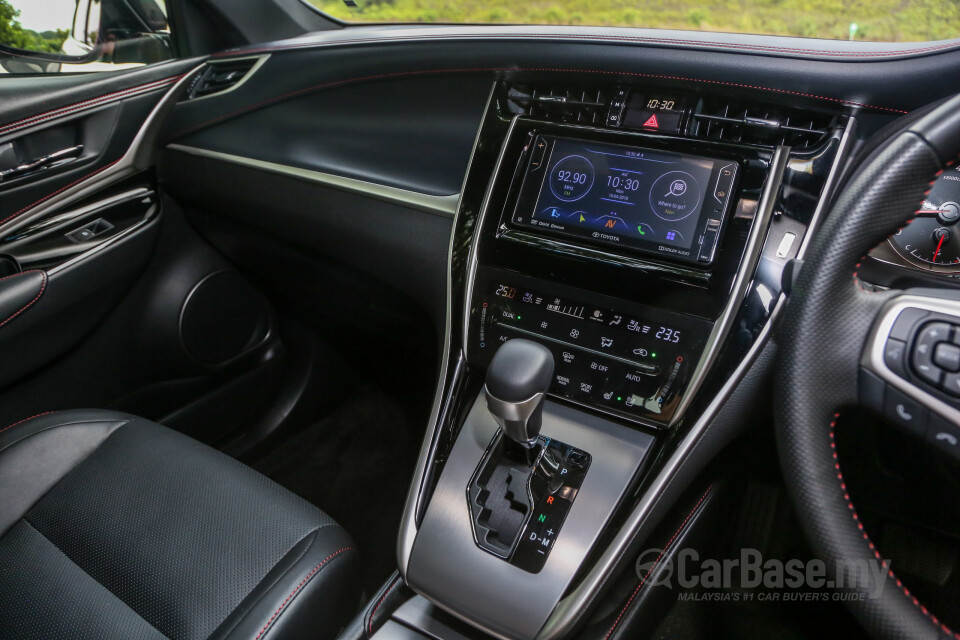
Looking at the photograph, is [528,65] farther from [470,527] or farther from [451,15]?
[470,527]

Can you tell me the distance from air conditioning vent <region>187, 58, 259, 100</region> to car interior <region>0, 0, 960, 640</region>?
2 cm

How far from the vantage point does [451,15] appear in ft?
4.80

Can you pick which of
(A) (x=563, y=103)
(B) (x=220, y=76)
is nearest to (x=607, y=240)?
(A) (x=563, y=103)

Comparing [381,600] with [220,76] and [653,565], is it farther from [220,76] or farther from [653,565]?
[220,76]

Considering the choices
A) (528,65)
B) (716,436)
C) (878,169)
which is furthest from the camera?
(528,65)

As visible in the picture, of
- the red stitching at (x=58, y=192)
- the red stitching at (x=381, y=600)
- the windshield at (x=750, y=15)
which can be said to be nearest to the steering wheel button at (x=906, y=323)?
the windshield at (x=750, y=15)

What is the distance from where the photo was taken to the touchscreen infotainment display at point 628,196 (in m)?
0.98

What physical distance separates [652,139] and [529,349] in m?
0.38

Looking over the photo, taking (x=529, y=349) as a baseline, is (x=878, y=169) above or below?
above

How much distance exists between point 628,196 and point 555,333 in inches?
8.8

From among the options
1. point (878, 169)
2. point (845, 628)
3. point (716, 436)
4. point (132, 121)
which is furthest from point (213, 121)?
point (845, 628)

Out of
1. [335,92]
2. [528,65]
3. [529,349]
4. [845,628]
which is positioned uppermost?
[528,65]

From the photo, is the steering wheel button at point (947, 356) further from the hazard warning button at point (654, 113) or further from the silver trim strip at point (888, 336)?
the hazard warning button at point (654, 113)

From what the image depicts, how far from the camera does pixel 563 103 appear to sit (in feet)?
3.72
